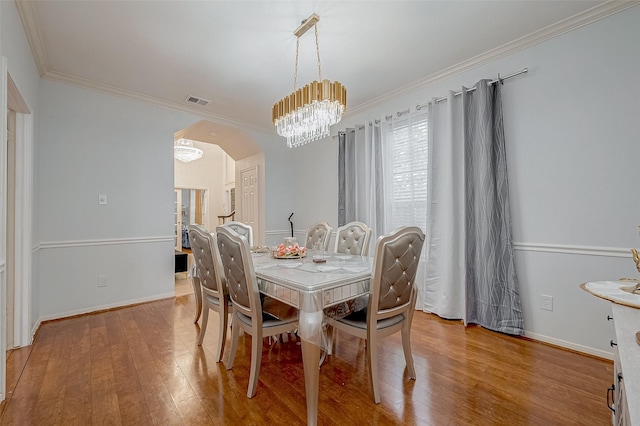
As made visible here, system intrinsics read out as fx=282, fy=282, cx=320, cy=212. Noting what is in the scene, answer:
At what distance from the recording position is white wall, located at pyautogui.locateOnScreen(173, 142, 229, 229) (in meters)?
7.97

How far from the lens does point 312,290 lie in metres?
1.50

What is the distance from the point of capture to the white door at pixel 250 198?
5.18 meters

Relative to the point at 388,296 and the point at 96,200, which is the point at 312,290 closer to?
the point at 388,296

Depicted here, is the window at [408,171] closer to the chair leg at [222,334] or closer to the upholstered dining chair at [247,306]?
the upholstered dining chair at [247,306]

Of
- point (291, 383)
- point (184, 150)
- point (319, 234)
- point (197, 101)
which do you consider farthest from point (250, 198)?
point (291, 383)

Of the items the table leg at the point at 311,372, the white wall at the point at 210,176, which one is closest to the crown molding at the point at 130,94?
the table leg at the point at 311,372

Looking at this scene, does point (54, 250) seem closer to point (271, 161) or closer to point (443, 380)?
point (271, 161)

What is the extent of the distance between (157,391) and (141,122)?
323cm

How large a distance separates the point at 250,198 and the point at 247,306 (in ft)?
12.4

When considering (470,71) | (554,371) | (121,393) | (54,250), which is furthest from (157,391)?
(470,71)

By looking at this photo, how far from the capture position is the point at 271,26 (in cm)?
232

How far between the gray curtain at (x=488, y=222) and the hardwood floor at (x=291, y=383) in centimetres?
22

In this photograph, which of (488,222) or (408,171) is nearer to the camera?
(488,222)

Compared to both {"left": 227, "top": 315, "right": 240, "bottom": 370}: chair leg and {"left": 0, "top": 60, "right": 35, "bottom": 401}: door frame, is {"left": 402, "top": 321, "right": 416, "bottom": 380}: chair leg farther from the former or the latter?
{"left": 0, "top": 60, "right": 35, "bottom": 401}: door frame
